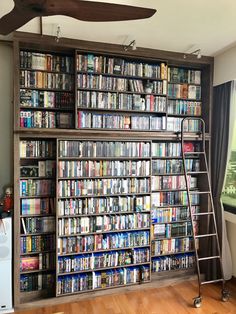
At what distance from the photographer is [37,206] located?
2.75m

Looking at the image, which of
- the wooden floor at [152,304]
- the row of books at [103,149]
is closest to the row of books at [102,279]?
the wooden floor at [152,304]

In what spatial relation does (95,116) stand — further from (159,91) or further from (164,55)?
(164,55)

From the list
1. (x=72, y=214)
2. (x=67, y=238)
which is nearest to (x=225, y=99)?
(x=72, y=214)

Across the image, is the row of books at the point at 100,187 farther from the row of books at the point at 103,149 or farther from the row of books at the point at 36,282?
the row of books at the point at 36,282

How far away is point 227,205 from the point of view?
122 inches

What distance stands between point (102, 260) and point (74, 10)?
2.40 m

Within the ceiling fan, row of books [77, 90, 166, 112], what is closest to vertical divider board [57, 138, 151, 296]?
row of books [77, 90, 166, 112]

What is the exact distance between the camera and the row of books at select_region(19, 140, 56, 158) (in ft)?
8.82

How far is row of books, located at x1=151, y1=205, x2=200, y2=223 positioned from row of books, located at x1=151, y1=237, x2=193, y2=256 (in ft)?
0.82

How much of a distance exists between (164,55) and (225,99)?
2.90 feet

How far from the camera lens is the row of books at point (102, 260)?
2750 millimetres

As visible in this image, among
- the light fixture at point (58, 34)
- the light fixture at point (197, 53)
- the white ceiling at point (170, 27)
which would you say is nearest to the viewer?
the white ceiling at point (170, 27)

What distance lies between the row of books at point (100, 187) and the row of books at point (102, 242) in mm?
468

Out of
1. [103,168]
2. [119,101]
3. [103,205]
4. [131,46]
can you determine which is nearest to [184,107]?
[119,101]
